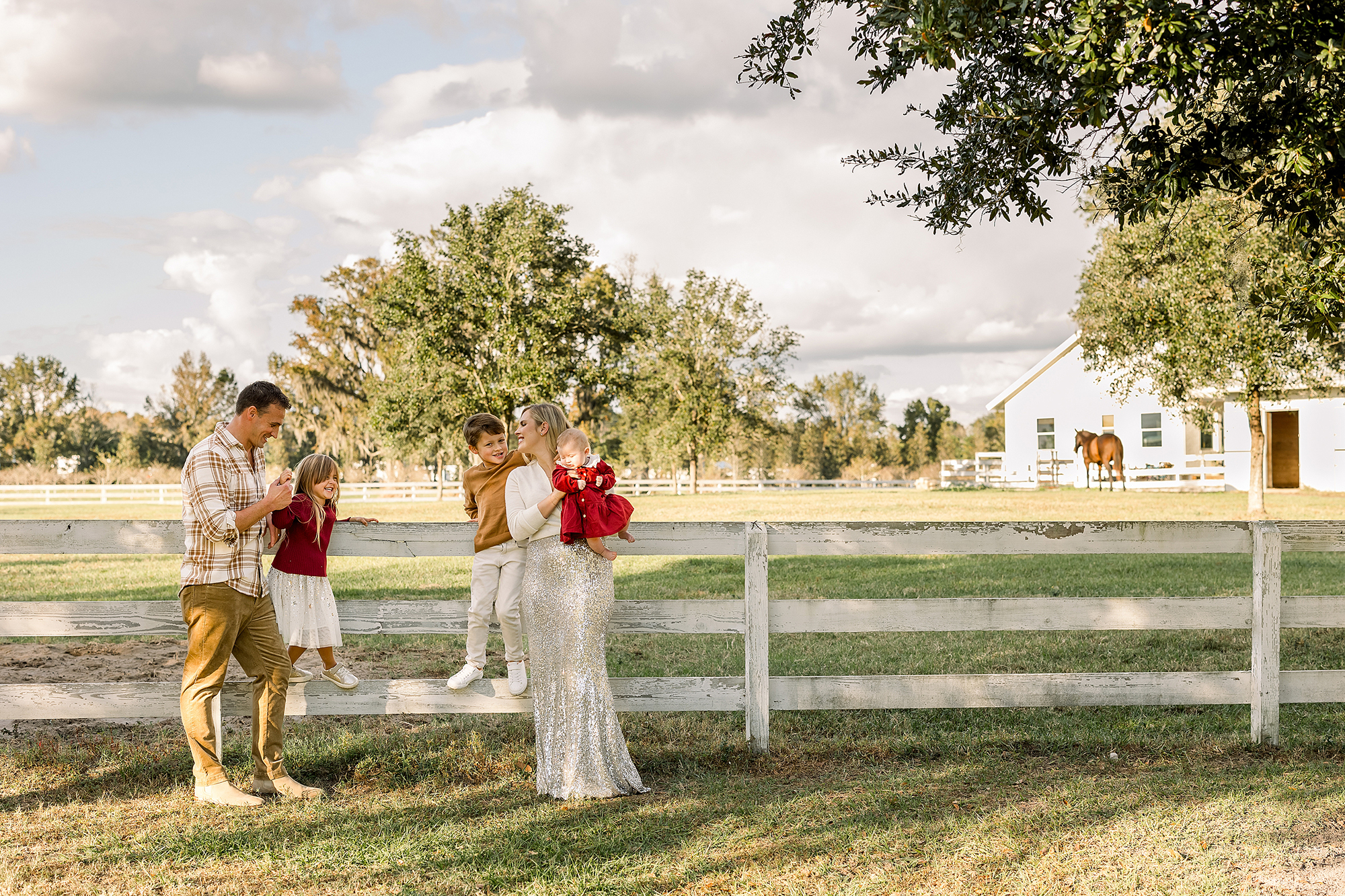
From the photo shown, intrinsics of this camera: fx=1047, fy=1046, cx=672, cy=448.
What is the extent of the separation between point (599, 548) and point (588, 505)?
222mm

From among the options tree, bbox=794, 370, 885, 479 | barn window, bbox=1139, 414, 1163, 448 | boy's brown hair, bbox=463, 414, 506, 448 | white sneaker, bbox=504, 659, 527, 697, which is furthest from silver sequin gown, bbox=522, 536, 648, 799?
tree, bbox=794, 370, 885, 479

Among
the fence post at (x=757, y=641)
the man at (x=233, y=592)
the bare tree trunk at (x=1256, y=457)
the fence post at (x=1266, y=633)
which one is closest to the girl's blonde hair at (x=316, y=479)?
the man at (x=233, y=592)

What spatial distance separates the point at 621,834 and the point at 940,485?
4602cm

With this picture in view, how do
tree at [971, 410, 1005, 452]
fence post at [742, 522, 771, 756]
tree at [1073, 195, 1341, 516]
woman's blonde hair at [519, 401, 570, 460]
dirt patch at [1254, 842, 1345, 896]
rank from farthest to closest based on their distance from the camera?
tree at [971, 410, 1005, 452] < tree at [1073, 195, 1341, 516] < fence post at [742, 522, 771, 756] < woman's blonde hair at [519, 401, 570, 460] < dirt patch at [1254, 842, 1345, 896]

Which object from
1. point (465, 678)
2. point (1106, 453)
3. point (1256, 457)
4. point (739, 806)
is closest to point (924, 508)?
point (1256, 457)

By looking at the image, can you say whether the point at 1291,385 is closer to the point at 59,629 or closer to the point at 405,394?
the point at 405,394

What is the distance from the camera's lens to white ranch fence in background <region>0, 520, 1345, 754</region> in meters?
5.36

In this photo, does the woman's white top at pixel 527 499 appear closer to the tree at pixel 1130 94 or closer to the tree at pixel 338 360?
the tree at pixel 1130 94

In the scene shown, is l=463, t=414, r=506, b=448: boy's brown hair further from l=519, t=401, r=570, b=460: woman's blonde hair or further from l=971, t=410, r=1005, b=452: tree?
l=971, t=410, r=1005, b=452: tree

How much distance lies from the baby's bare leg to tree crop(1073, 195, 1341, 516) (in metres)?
17.9

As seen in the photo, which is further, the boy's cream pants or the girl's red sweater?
the boy's cream pants

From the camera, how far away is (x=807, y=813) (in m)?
4.68

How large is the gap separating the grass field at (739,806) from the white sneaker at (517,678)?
38cm

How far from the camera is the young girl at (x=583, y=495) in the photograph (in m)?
4.78
